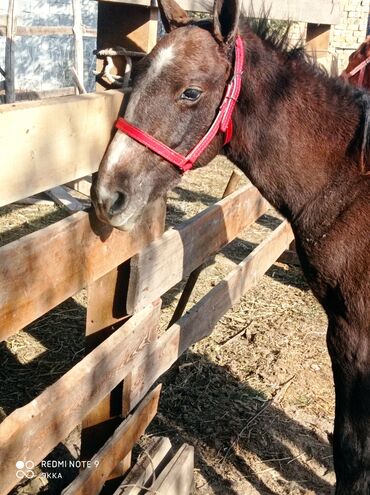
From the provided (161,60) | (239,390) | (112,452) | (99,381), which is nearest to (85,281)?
(99,381)

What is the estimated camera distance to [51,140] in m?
1.98

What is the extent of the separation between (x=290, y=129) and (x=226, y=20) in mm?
493

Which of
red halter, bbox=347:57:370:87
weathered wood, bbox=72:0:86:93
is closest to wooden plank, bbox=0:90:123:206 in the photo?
red halter, bbox=347:57:370:87

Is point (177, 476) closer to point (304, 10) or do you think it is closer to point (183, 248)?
point (183, 248)

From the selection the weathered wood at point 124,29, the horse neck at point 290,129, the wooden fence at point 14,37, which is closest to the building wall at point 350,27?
the wooden fence at point 14,37

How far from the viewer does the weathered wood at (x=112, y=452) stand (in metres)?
2.37

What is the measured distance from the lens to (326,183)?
265 centimetres

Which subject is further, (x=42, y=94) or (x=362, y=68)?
(x=42, y=94)

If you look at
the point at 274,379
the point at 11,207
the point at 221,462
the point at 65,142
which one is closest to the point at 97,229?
the point at 65,142

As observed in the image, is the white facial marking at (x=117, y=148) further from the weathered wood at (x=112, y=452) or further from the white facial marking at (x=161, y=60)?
the weathered wood at (x=112, y=452)

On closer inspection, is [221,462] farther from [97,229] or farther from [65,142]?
[65,142]

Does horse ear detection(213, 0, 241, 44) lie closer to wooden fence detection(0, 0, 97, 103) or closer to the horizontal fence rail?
the horizontal fence rail

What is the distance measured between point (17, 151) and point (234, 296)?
270 cm

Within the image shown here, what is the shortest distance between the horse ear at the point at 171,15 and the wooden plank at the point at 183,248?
90cm
